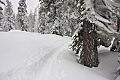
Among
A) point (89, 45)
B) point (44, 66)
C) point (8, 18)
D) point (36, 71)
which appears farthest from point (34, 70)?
point (8, 18)

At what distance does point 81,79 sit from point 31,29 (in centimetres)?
6416

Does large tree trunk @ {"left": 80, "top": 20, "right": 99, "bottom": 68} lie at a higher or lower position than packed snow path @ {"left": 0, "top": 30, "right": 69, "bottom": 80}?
higher

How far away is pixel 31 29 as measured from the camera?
229 feet

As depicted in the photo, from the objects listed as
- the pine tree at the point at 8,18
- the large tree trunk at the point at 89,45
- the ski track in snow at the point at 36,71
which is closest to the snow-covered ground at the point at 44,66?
the ski track in snow at the point at 36,71

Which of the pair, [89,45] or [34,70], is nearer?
[34,70]

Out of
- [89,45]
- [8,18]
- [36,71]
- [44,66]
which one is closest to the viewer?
[36,71]

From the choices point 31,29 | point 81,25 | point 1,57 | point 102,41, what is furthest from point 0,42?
point 31,29

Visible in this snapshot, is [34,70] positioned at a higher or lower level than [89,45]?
lower

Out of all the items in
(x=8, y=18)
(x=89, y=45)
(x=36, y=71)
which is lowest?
(x=36, y=71)

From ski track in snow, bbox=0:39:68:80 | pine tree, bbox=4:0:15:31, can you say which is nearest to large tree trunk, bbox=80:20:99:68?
ski track in snow, bbox=0:39:68:80

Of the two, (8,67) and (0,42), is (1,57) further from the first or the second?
(0,42)

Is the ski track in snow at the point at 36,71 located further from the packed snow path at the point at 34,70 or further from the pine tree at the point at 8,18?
the pine tree at the point at 8,18

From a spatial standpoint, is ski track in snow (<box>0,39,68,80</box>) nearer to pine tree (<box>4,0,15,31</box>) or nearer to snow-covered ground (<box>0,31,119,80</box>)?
snow-covered ground (<box>0,31,119,80</box>)

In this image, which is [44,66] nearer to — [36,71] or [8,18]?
[36,71]
